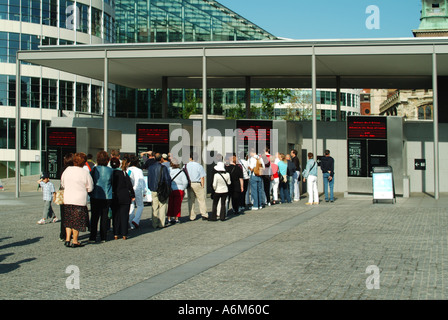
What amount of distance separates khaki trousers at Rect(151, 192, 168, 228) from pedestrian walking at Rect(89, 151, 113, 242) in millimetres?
2036

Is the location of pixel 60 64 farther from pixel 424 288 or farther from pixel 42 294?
pixel 424 288

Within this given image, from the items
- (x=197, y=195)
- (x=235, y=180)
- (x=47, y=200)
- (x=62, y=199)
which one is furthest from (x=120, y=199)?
(x=235, y=180)

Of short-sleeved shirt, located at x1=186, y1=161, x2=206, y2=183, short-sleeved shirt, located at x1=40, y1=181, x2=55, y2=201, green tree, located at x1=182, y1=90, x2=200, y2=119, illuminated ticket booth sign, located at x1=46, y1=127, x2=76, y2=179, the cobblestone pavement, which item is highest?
green tree, located at x1=182, y1=90, x2=200, y2=119

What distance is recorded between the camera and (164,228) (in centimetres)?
1381

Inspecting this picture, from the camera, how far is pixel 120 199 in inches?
476

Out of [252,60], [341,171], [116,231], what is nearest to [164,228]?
[116,231]

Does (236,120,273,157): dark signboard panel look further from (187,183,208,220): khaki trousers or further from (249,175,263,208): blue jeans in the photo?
(187,183,208,220): khaki trousers

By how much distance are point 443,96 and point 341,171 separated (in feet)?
24.0

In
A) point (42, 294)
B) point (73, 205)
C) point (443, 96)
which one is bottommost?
point (42, 294)

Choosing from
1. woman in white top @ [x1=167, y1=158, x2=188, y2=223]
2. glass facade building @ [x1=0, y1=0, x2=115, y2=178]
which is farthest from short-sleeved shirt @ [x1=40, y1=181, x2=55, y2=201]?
glass facade building @ [x1=0, y1=0, x2=115, y2=178]

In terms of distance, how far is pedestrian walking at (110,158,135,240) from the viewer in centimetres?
1210

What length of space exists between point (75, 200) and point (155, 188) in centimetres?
280

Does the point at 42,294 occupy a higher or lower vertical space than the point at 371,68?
lower

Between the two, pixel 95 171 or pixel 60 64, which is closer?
pixel 95 171
